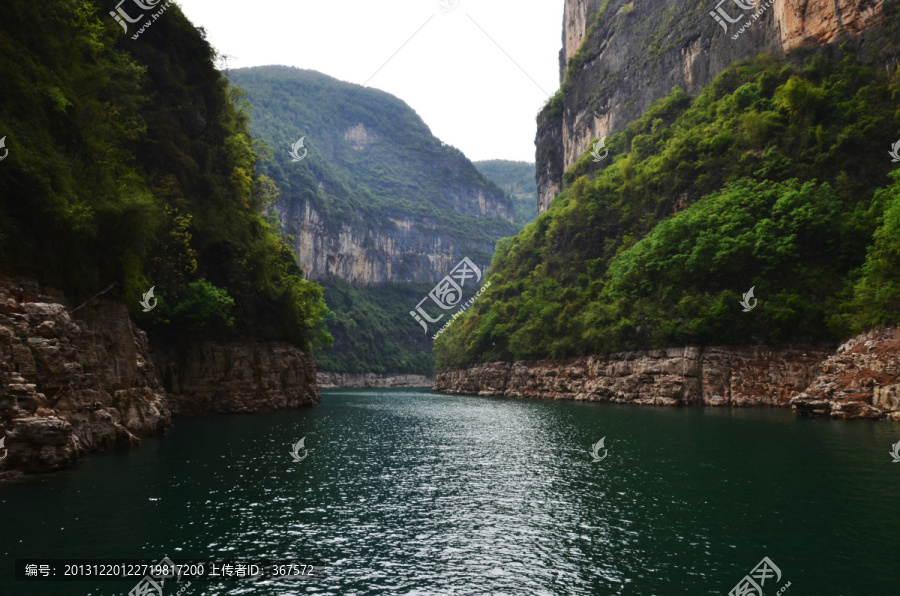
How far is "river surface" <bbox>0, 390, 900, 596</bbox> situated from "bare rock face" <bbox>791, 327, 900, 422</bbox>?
7.67 m

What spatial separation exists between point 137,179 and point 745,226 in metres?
53.2

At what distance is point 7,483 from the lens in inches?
659

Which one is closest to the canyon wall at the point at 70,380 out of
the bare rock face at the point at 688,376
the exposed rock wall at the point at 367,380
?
the bare rock face at the point at 688,376

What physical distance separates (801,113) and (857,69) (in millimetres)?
6626

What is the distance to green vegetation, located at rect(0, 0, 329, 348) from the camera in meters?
22.1

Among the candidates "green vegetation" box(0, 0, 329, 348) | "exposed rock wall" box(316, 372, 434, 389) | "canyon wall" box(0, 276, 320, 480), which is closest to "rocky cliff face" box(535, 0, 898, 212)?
"green vegetation" box(0, 0, 329, 348)

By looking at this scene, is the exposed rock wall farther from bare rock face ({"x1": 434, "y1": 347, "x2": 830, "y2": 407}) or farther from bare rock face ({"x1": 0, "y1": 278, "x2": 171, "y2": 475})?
bare rock face ({"x1": 0, "y1": 278, "x2": 171, "y2": 475})

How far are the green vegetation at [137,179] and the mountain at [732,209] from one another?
38.4 metres

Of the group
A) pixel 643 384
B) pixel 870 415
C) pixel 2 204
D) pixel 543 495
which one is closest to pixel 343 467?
pixel 543 495

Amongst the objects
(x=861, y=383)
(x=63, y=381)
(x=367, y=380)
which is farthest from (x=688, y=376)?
(x=367, y=380)

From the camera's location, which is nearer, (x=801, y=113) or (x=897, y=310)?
(x=897, y=310)

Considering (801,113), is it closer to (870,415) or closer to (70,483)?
(870,415)

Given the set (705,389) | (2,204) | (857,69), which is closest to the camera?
(2,204)

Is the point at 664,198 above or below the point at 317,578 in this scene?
Result: above
